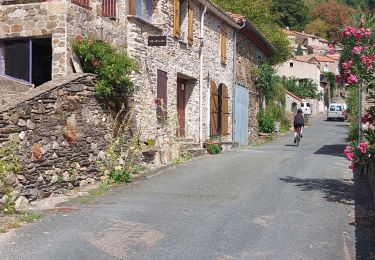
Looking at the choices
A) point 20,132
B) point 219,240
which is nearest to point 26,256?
point 219,240

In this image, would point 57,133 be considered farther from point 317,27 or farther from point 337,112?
point 317,27

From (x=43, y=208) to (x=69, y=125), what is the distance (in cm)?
206

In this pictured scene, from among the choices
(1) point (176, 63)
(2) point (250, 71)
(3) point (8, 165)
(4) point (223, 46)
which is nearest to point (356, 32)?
(3) point (8, 165)

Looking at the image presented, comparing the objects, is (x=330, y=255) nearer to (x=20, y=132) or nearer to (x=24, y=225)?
(x=24, y=225)

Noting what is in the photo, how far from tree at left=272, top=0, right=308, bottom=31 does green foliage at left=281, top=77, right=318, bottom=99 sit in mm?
12261

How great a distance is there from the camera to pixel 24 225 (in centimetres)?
758

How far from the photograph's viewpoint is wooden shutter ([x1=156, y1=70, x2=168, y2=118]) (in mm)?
15008

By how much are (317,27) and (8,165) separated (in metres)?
87.3

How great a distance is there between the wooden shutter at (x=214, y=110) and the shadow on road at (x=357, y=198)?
26.0 feet

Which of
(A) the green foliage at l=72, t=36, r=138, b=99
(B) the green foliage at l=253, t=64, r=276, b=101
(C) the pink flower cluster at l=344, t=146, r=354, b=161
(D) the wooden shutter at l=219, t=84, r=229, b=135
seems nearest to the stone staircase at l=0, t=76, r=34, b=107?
(A) the green foliage at l=72, t=36, r=138, b=99

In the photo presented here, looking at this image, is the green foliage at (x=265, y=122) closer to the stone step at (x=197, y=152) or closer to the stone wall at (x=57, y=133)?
the stone step at (x=197, y=152)

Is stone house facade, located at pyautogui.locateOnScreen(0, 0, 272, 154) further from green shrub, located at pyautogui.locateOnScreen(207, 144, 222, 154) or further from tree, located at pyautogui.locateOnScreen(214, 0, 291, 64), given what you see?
tree, located at pyautogui.locateOnScreen(214, 0, 291, 64)

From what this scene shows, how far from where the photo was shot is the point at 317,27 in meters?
90.1

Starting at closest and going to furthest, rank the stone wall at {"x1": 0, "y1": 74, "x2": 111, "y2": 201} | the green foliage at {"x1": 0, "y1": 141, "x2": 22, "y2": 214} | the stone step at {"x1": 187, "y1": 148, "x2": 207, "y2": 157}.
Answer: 1. the green foliage at {"x1": 0, "y1": 141, "x2": 22, "y2": 214}
2. the stone wall at {"x1": 0, "y1": 74, "x2": 111, "y2": 201}
3. the stone step at {"x1": 187, "y1": 148, "x2": 207, "y2": 157}
